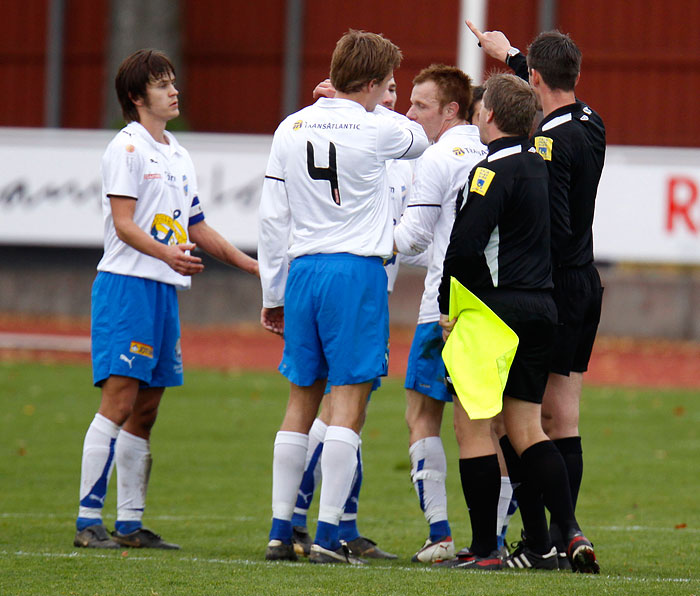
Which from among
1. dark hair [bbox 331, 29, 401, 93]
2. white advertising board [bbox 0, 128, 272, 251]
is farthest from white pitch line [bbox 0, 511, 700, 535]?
white advertising board [bbox 0, 128, 272, 251]

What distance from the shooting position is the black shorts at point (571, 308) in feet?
19.1

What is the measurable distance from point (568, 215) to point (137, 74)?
236 centimetres

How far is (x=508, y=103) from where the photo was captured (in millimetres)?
5570

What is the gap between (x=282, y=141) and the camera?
578 centimetres

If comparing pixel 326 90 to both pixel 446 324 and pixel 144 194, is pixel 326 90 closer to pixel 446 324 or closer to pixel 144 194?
pixel 144 194

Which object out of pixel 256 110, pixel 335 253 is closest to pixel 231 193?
pixel 256 110

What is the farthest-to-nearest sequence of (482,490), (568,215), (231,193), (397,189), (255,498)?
(231,193), (255,498), (397,189), (568,215), (482,490)

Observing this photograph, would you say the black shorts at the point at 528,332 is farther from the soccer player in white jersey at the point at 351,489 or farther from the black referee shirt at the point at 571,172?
the soccer player in white jersey at the point at 351,489

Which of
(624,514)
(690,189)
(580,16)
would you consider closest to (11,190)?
(690,189)

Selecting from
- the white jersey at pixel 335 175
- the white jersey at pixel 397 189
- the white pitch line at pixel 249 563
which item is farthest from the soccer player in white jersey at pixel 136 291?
the white jersey at pixel 397 189

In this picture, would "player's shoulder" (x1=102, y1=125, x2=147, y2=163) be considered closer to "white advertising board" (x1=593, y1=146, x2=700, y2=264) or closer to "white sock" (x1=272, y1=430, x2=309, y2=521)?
"white sock" (x1=272, y1=430, x2=309, y2=521)

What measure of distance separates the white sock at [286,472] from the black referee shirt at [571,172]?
151 cm

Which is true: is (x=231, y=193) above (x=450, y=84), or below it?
below

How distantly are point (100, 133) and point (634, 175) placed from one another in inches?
330
